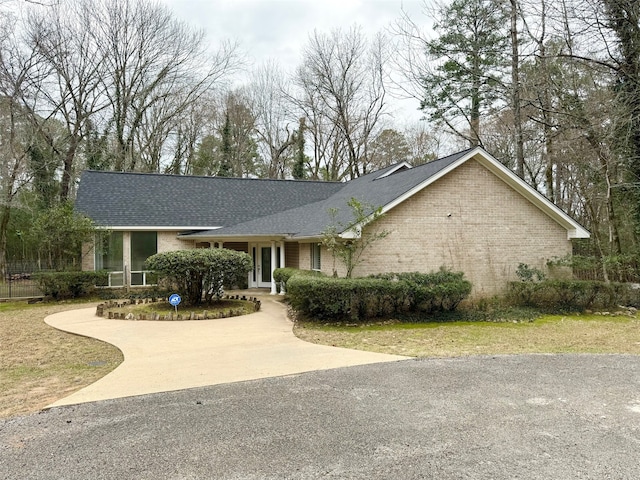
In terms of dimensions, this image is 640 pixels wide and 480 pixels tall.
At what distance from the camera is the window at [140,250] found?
1791 cm

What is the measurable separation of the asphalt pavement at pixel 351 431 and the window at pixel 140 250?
13.5m

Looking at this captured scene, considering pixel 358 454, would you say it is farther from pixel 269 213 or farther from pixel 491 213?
pixel 269 213

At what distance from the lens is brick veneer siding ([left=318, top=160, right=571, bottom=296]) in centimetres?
1294

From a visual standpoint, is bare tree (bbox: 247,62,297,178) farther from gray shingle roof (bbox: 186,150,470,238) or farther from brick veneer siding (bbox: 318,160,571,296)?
brick veneer siding (bbox: 318,160,571,296)

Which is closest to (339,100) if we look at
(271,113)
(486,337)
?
(271,113)

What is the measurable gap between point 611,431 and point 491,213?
10.2 metres

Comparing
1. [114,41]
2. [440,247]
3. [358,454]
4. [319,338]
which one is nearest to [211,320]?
[319,338]

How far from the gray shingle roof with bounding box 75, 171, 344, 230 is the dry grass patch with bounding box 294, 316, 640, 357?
35.3ft

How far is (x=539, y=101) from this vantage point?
17469mm

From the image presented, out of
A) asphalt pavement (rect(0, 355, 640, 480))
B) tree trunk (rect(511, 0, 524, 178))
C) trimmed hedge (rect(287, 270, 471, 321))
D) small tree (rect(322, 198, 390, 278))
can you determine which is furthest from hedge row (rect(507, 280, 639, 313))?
tree trunk (rect(511, 0, 524, 178))

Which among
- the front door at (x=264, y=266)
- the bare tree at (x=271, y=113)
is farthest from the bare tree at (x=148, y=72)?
the front door at (x=264, y=266)

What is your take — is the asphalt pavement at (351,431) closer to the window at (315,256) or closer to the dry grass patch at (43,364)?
the dry grass patch at (43,364)

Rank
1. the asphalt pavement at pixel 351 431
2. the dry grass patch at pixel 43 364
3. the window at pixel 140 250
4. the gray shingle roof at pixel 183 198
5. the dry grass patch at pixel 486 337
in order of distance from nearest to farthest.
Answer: the asphalt pavement at pixel 351 431 → the dry grass patch at pixel 43 364 → the dry grass patch at pixel 486 337 → the window at pixel 140 250 → the gray shingle roof at pixel 183 198

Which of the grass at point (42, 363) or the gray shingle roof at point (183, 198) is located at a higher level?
the gray shingle roof at point (183, 198)
